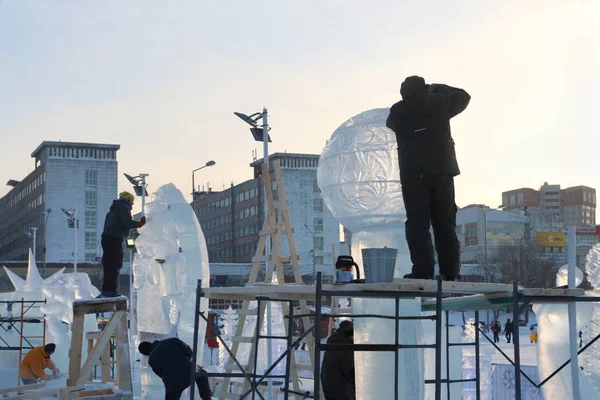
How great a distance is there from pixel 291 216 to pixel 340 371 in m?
81.2

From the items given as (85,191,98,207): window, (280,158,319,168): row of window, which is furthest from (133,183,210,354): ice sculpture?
(280,158,319,168): row of window

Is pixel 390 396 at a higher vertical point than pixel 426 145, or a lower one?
lower

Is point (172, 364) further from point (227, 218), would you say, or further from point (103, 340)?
point (227, 218)

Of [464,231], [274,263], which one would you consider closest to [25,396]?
[274,263]

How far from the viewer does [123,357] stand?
32.8ft

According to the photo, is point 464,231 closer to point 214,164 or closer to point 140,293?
point 214,164

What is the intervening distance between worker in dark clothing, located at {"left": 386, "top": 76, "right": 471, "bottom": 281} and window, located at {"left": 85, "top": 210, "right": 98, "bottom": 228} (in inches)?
3220

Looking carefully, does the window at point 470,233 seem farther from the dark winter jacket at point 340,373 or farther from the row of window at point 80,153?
the dark winter jacket at point 340,373

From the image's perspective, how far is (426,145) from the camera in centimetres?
713

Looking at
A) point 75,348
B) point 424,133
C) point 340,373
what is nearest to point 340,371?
point 340,373

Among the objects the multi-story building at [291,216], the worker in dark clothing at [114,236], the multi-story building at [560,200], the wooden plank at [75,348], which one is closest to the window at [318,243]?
the multi-story building at [291,216]

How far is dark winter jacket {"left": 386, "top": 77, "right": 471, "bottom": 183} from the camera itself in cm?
711

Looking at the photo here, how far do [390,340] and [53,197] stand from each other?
82.2m

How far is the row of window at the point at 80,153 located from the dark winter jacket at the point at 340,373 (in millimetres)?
82042
